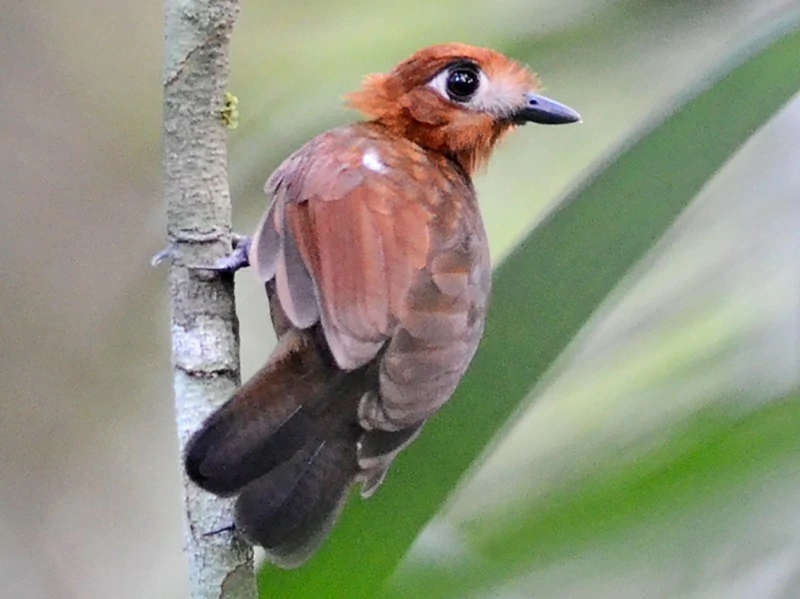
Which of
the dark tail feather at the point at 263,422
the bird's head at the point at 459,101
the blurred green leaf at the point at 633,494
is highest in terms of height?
the bird's head at the point at 459,101

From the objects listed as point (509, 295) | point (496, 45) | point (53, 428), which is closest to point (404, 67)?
point (496, 45)

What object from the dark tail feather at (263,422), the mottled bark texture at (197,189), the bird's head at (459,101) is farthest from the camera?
the bird's head at (459,101)

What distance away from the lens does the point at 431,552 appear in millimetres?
869

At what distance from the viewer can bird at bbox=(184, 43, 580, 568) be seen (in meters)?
0.75

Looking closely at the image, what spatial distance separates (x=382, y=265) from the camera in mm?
874

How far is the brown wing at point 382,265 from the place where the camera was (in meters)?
0.81

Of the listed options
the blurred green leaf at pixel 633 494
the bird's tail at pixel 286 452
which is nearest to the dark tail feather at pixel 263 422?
the bird's tail at pixel 286 452

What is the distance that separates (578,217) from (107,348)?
5.34ft

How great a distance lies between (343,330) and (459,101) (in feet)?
1.43

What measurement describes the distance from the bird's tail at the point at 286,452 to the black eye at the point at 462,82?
438mm

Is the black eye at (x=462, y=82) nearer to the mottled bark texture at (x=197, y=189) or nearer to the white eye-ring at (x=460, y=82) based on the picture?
the white eye-ring at (x=460, y=82)

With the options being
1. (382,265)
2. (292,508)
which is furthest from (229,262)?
(292,508)

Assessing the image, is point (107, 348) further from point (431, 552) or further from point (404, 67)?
point (431, 552)

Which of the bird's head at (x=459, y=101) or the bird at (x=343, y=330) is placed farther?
the bird's head at (x=459, y=101)
